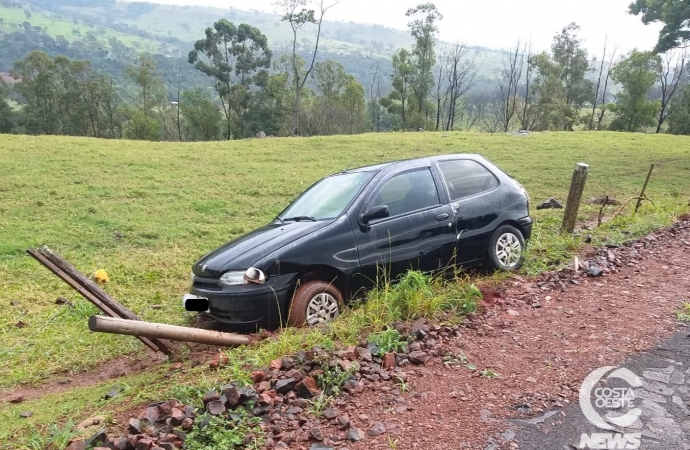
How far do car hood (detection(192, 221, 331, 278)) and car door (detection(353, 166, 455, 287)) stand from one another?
52cm

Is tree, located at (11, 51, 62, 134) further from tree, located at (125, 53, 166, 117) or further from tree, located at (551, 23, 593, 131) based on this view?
tree, located at (551, 23, 593, 131)

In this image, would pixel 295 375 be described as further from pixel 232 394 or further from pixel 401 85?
pixel 401 85

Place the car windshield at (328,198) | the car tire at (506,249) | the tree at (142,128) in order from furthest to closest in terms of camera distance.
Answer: the tree at (142,128) → the car tire at (506,249) → the car windshield at (328,198)

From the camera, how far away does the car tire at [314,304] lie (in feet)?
14.9

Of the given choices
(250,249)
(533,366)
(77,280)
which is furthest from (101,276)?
(533,366)

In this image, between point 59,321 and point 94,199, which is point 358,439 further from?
point 94,199

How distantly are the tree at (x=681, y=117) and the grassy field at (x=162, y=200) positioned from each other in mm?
16500

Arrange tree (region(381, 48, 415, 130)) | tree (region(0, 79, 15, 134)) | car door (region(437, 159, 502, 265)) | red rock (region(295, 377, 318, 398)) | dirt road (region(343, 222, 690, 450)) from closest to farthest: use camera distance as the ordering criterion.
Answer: dirt road (region(343, 222, 690, 450)) < red rock (region(295, 377, 318, 398)) < car door (region(437, 159, 502, 265)) < tree (region(0, 79, 15, 134)) < tree (region(381, 48, 415, 130))

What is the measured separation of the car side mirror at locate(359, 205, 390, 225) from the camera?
5039mm

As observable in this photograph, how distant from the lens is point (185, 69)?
8269cm

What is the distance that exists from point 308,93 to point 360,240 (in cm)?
4410

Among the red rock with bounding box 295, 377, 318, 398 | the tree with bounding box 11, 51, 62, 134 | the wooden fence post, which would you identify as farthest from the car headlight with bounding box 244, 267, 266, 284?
the tree with bounding box 11, 51, 62, 134

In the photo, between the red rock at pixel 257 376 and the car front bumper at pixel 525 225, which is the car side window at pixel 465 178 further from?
the red rock at pixel 257 376

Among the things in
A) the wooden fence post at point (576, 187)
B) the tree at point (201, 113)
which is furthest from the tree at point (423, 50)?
the wooden fence post at point (576, 187)
